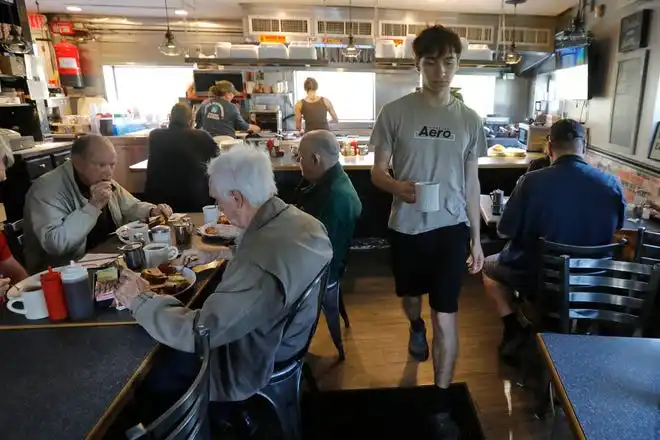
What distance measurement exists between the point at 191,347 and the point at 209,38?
7481 mm

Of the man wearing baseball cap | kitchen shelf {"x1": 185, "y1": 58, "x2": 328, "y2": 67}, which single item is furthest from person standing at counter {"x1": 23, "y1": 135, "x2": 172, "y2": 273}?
the man wearing baseball cap

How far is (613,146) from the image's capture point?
4746 millimetres

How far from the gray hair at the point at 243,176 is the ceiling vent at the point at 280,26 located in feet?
18.6

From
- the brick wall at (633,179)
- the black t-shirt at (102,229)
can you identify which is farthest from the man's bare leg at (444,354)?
the brick wall at (633,179)

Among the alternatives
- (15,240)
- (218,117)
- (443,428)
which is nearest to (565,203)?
(443,428)

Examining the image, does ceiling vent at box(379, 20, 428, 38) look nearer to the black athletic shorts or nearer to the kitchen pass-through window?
the kitchen pass-through window

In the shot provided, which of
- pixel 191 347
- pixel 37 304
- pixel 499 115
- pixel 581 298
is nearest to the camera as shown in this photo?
pixel 191 347

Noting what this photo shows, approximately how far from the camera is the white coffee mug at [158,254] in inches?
70.9

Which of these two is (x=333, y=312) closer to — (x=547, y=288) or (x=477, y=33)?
(x=547, y=288)

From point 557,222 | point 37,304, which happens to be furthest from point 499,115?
point 37,304

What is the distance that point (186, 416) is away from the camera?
2.77ft

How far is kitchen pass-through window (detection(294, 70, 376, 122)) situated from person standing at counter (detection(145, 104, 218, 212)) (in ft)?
13.7

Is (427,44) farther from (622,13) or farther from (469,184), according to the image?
(622,13)

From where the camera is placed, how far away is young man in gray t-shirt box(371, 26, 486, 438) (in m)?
1.92
